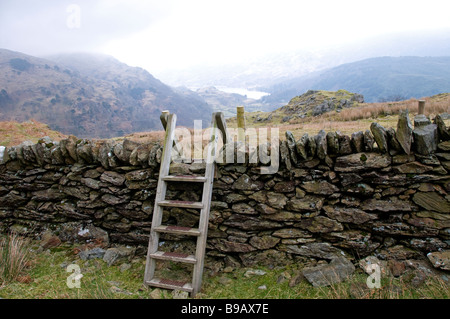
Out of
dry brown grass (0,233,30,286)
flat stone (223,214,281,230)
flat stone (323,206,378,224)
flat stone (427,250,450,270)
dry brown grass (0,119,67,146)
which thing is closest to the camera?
flat stone (427,250,450,270)

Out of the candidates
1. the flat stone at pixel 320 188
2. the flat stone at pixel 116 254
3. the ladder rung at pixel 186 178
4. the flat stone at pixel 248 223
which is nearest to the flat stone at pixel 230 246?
the flat stone at pixel 248 223

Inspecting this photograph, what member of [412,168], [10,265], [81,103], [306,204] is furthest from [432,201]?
[81,103]

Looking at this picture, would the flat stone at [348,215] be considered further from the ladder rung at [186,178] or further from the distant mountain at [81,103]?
the distant mountain at [81,103]

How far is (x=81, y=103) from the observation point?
3932 inches

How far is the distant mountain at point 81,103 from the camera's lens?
278 feet

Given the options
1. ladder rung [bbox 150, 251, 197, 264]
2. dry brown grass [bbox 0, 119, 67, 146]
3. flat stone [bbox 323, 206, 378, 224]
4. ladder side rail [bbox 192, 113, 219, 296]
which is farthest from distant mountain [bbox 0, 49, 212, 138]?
flat stone [bbox 323, 206, 378, 224]

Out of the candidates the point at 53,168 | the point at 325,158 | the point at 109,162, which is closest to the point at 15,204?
the point at 53,168

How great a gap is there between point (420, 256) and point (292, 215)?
1.65 meters

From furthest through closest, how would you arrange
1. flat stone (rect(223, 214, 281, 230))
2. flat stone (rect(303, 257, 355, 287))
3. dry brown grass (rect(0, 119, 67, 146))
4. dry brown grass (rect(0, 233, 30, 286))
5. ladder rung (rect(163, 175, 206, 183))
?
dry brown grass (rect(0, 119, 67, 146)), flat stone (rect(223, 214, 281, 230)), ladder rung (rect(163, 175, 206, 183)), dry brown grass (rect(0, 233, 30, 286)), flat stone (rect(303, 257, 355, 287))

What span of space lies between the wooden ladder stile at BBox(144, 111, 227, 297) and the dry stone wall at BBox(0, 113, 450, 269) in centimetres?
28

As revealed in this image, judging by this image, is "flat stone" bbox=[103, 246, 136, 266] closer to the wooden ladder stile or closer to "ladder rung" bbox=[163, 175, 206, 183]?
the wooden ladder stile

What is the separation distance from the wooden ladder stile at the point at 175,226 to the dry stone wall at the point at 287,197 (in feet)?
0.92

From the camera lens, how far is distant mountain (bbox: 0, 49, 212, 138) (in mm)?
84812
